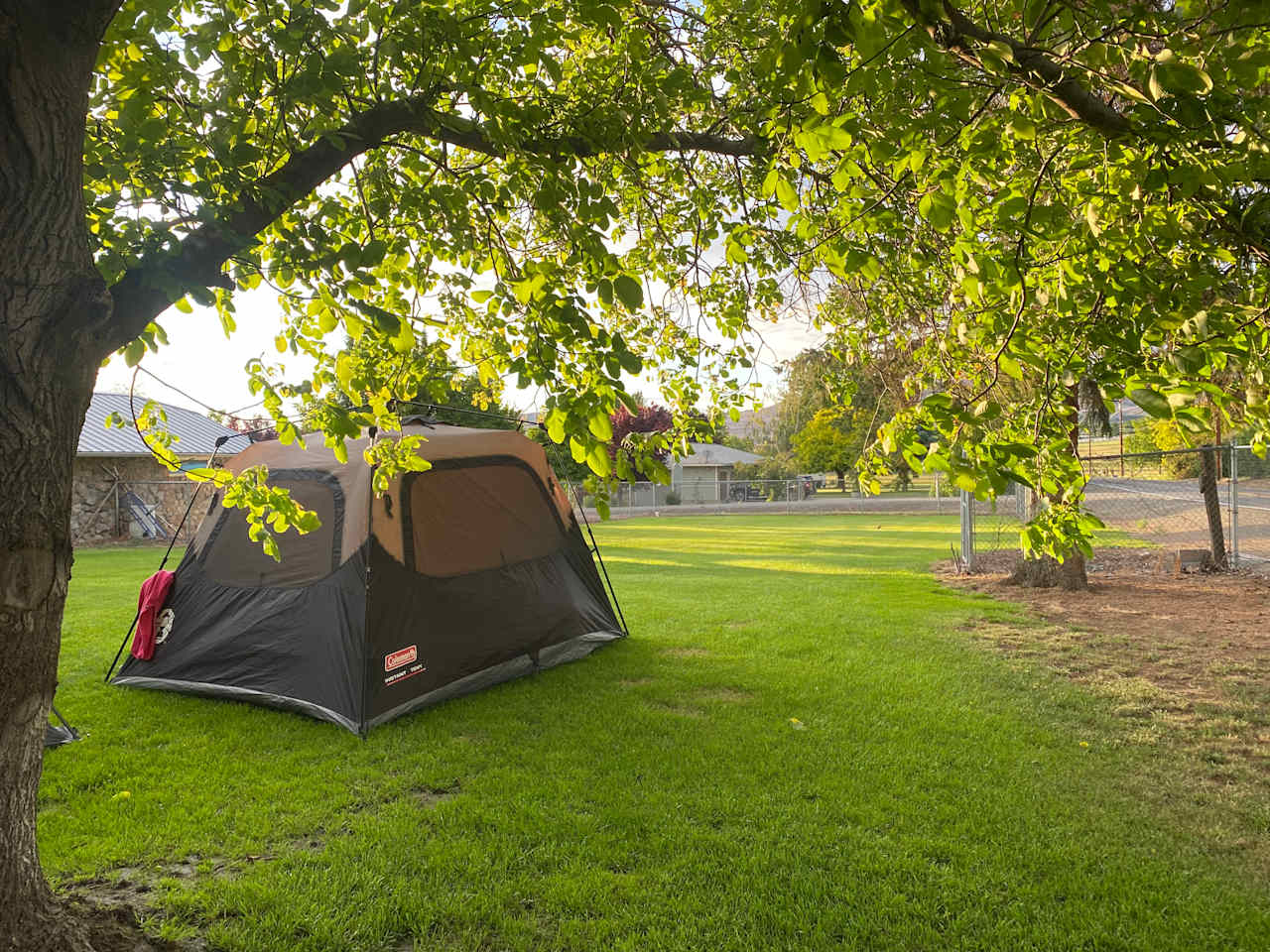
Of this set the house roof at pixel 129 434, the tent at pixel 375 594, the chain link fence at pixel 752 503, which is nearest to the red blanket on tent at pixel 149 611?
the tent at pixel 375 594

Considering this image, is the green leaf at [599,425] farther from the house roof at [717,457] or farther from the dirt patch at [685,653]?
the house roof at [717,457]

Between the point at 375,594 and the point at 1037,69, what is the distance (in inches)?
166

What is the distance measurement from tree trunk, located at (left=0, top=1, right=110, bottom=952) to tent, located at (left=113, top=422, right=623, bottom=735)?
99.4 inches

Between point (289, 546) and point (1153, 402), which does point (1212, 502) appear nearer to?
point (1153, 402)

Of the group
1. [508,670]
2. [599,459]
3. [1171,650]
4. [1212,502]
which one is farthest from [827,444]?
[599,459]

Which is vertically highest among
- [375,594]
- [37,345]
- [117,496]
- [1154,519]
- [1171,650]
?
[37,345]

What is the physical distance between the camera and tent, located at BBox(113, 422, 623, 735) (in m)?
4.59

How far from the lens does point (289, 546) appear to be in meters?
5.12

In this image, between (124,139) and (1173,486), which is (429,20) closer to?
(124,139)

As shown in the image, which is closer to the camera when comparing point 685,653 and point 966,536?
point 685,653

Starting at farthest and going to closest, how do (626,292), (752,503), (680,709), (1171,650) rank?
1. (752,503)
2. (1171,650)
3. (680,709)
4. (626,292)

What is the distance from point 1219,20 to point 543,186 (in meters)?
1.66

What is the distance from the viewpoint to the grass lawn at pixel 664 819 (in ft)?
8.52

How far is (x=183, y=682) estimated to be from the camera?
5.08 metres
